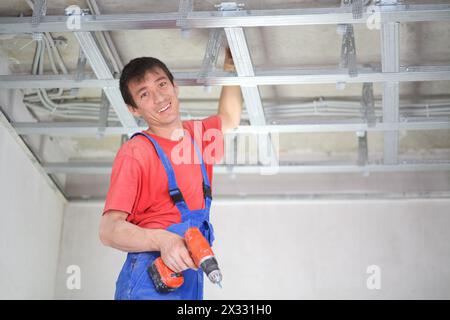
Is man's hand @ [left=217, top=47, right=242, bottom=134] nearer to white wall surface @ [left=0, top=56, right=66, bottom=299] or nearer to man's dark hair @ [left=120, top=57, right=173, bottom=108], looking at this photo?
man's dark hair @ [left=120, top=57, right=173, bottom=108]

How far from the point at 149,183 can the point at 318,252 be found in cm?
272

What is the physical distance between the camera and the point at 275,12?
135 inches

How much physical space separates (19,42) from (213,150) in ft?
6.21

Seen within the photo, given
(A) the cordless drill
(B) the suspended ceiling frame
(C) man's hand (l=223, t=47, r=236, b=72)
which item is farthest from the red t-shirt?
(C) man's hand (l=223, t=47, r=236, b=72)

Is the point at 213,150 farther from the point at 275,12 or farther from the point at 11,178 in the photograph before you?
the point at 11,178

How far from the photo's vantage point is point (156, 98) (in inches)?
108

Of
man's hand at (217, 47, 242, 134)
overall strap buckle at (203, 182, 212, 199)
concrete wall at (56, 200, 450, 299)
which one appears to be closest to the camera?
overall strap buckle at (203, 182, 212, 199)

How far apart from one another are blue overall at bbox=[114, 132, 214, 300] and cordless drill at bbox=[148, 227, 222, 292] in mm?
44

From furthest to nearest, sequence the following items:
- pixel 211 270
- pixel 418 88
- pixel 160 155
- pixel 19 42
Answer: pixel 418 88 < pixel 19 42 < pixel 160 155 < pixel 211 270

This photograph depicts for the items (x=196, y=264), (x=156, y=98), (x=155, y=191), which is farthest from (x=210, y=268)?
(x=156, y=98)

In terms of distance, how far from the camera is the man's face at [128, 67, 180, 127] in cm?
272

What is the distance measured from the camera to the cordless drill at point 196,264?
2217 mm

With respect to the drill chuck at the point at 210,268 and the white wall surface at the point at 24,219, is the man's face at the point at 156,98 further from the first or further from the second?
the white wall surface at the point at 24,219

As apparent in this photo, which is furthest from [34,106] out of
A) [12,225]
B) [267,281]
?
[267,281]
